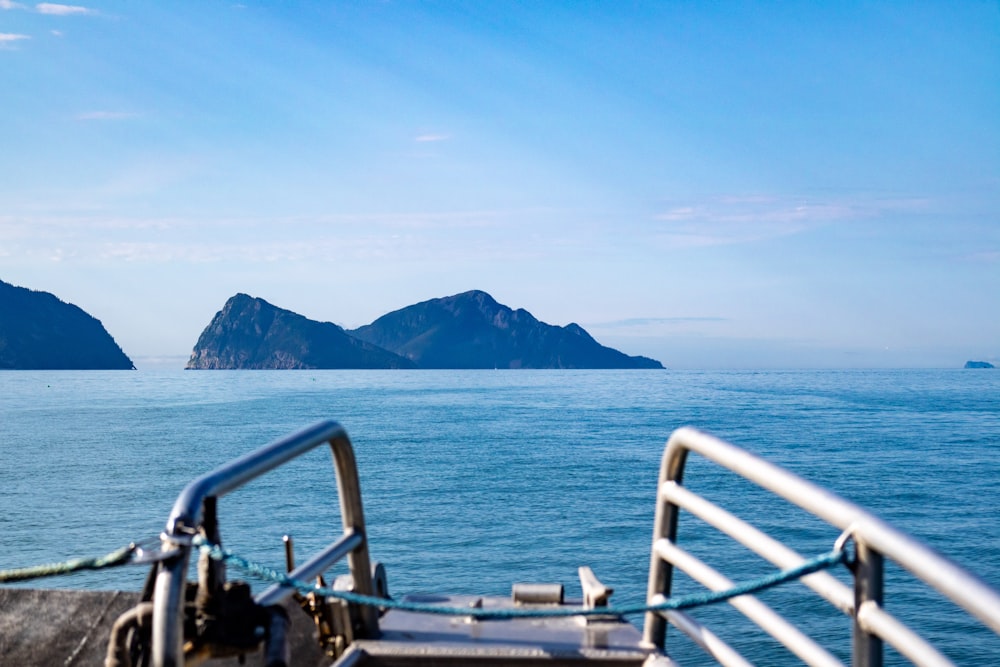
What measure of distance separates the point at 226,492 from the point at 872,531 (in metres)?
1.87

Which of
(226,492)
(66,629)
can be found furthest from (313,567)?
(66,629)

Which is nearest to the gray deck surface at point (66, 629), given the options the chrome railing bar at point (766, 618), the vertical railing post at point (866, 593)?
the chrome railing bar at point (766, 618)

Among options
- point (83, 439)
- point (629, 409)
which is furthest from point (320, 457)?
point (629, 409)

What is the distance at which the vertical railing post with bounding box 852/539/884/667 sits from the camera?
2.42m

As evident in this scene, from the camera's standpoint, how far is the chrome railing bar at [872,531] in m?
1.88

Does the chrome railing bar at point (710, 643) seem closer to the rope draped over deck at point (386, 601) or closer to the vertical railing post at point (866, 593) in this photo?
the rope draped over deck at point (386, 601)

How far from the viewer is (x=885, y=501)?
3728 cm

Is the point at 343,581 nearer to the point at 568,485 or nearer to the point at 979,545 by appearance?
the point at 979,545

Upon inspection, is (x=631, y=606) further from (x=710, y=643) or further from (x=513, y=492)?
(x=513, y=492)

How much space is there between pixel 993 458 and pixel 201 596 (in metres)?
54.3

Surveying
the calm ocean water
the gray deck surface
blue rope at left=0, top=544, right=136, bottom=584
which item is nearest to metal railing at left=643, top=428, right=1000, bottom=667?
the calm ocean water

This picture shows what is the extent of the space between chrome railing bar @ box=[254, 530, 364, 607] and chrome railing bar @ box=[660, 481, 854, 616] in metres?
1.28

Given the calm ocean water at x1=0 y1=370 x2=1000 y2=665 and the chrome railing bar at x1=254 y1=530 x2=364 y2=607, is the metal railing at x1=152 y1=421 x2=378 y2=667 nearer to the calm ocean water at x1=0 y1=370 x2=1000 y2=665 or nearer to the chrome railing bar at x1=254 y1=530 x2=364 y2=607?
the chrome railing bar at x1=254 y1=530 x2=364 y2=607

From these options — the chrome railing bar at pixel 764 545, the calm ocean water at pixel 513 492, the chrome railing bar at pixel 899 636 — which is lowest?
the calm ocean water at pixel 513 492
